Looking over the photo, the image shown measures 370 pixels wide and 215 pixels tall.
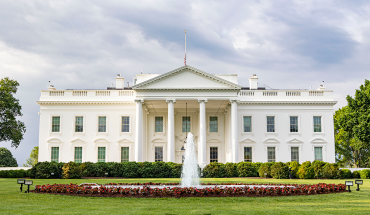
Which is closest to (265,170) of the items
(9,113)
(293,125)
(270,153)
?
(270,153)

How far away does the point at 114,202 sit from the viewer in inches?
550

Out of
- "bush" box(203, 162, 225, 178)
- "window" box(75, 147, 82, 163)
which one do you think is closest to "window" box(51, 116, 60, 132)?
"window" box(75, 147, 82, 163)

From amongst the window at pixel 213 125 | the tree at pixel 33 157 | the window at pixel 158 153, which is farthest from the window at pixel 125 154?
the tree at pixel 33 157

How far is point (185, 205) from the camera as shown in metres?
13.2

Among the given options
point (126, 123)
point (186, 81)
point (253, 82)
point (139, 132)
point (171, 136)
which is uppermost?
point (253, 82)

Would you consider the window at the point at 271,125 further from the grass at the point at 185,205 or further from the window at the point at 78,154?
the grass at the point at 185,205

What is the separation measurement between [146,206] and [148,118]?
2880cm

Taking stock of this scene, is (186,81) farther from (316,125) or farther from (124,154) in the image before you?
(316,125)

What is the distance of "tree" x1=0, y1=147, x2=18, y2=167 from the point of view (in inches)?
1853

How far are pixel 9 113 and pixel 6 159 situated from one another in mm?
11229

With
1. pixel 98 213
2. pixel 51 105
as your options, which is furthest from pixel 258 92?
pixel 98 213

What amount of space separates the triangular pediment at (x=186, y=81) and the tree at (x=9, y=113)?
1479cm

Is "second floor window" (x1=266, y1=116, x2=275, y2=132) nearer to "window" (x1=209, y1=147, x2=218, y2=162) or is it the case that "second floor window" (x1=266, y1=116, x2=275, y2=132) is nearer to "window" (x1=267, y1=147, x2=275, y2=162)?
"window" (x1=267, y1=147, x2=275, y2=162)

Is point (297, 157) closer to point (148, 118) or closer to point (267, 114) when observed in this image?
point (267, 114)
